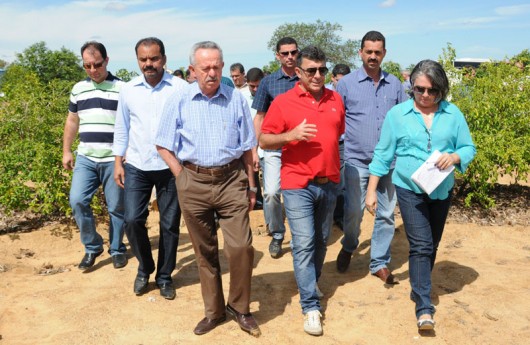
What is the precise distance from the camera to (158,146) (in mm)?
4043

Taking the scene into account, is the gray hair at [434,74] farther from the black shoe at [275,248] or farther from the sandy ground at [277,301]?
the black shoe at [275,248]

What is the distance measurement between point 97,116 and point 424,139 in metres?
3.18

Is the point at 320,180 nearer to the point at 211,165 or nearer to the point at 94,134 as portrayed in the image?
the point at 211,165

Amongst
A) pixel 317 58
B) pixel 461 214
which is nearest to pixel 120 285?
pixel 317 58

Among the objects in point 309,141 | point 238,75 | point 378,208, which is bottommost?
point 378,208

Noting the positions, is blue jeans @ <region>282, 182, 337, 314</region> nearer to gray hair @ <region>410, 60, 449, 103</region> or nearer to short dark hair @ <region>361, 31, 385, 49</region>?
gray hair @ <region>410, 60, 449, 103</region>

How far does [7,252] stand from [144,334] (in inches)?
115

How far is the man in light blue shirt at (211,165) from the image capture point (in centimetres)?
392

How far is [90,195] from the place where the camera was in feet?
18.2

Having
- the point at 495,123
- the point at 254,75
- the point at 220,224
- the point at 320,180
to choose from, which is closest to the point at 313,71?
the point at 320,180

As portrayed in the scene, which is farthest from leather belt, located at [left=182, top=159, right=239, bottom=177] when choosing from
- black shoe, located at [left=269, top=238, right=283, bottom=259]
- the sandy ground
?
black shoe, located at [left=269, top=238, right=283, bottom=259]

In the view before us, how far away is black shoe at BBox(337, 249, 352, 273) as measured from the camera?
5.43 metres

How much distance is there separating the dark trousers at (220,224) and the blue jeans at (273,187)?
1658 millimetres

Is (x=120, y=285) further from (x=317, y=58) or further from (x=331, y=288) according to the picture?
(x=317, y=58)
